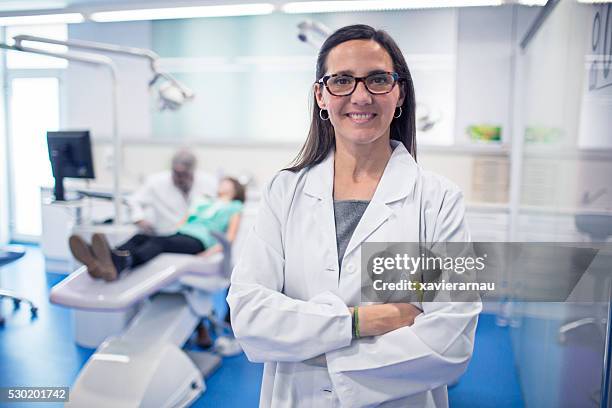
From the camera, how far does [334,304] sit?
1.14 meters

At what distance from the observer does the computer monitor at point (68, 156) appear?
7.88 ft

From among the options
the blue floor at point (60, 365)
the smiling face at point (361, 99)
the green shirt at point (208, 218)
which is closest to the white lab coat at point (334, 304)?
the smiling face at point (361, 99)

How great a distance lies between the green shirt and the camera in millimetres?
3131

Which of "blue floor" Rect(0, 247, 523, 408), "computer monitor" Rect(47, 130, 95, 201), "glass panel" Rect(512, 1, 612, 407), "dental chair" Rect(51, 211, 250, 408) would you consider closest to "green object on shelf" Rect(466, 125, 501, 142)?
"glass panel" Rect(512, 1, 612, 407)

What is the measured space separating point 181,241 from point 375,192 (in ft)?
6.42

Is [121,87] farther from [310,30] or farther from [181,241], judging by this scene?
[310,30]

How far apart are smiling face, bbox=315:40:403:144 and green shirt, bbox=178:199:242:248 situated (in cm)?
209

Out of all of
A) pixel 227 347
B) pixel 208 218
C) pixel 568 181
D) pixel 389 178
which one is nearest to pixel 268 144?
pixel 208 218

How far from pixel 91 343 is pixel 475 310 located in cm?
240

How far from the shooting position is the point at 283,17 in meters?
4.21

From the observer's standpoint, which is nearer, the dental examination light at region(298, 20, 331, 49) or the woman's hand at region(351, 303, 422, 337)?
the woman's hand at region(351, 303, 422, 337)

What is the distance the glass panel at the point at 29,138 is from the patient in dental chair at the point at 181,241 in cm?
21

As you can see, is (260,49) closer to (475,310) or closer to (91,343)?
(91,343)

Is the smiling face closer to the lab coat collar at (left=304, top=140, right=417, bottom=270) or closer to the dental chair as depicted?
the lab coat collar at (left=304, top=140, right=417, bottom=270)
